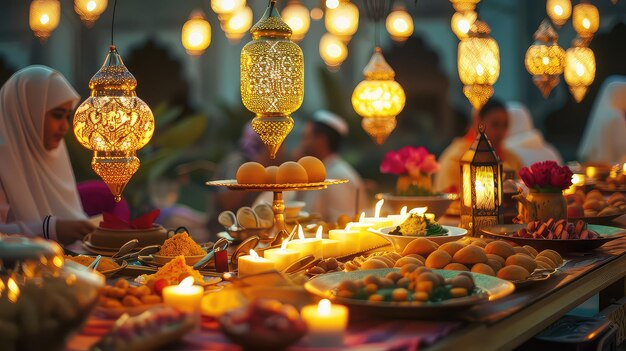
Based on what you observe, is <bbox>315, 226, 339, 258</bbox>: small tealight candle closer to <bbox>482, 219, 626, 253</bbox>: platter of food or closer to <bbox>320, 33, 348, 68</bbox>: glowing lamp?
<bbox>482, 219, 626, 253</bbox>: platter of food

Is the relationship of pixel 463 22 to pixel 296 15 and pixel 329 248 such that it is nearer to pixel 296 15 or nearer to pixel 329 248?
pixel 296 15

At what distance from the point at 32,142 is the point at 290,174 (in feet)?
7.82

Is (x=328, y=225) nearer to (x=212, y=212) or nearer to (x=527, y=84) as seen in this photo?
(x=212, y=212)

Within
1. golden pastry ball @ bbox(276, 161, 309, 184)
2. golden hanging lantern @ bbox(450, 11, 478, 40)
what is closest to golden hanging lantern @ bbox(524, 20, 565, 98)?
golden hanging lantern @ bbox(450, 11, 478, 40)

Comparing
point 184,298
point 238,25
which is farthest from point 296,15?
point 184,298

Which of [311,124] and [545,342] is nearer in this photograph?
[545,342]

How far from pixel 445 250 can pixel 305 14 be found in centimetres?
560

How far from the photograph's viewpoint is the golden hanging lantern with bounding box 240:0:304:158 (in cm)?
332

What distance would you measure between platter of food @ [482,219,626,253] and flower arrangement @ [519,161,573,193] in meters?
0.23

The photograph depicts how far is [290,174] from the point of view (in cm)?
339

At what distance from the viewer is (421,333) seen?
215 cm

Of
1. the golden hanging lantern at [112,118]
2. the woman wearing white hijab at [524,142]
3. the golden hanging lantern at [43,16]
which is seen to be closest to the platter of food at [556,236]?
the golden hanging lantern at [112,118]

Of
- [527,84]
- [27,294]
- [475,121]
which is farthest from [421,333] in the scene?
[527,84]

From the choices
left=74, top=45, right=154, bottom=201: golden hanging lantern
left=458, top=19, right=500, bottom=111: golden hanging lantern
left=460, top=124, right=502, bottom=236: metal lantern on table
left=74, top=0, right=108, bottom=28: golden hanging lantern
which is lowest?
left=460, top=124, right=502, bottom=236: metal lantern on table
